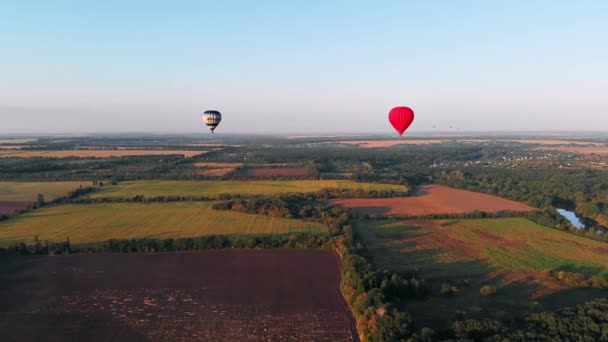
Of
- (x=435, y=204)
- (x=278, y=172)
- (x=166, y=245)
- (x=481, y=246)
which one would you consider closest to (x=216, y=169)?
(x=278, y=172)

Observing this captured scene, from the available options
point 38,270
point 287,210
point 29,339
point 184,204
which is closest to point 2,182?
point 184,204

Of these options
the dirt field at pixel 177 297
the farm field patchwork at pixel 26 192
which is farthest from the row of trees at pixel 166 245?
the farm field patchwork at pixel 26 192

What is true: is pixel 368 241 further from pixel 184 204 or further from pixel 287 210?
pixel 184 204

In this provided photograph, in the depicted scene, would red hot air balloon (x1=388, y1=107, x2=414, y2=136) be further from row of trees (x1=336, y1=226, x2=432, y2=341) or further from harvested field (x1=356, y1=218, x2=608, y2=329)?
row of trees (x1=336, y1=226, x2=432, y2=341)

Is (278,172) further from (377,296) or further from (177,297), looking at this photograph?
(377,296)

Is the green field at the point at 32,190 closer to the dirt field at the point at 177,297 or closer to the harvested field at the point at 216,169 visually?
the harvested field at the point at 216,169
